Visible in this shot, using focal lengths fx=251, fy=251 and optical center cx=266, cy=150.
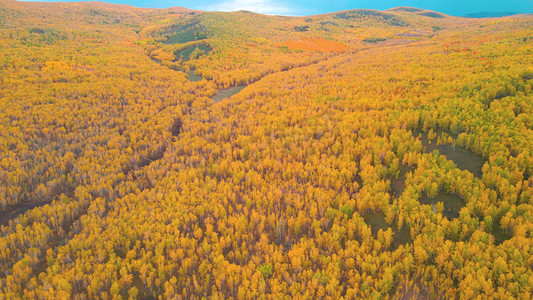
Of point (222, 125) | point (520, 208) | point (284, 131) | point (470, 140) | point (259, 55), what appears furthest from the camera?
point (259, 55)

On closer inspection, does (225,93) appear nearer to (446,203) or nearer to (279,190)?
(279,190)

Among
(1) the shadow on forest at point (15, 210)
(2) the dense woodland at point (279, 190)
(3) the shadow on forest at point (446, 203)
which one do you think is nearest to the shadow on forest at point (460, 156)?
(2) the dense woodland at point (279, 190)

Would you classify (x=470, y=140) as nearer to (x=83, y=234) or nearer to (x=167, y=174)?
(x=167, y=174)

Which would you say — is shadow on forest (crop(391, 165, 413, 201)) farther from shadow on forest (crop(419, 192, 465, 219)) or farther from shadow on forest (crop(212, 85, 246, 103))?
shadow on forest (crop(212, 85, 246, 103))

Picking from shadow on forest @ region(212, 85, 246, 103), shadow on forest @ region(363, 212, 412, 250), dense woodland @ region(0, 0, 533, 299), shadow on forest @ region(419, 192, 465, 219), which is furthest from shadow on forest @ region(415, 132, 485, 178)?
shadow on forest @ region(212, 85, 246, 103)

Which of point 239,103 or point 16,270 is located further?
point 239,103

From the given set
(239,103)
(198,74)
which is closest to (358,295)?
(239,103)

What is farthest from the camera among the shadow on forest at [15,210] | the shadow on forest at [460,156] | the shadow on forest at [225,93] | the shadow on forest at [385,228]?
the shadow on forest at [225,93]

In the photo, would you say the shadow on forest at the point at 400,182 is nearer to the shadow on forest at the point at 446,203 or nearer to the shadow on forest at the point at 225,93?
the shadow on forest at the point at 446,203
